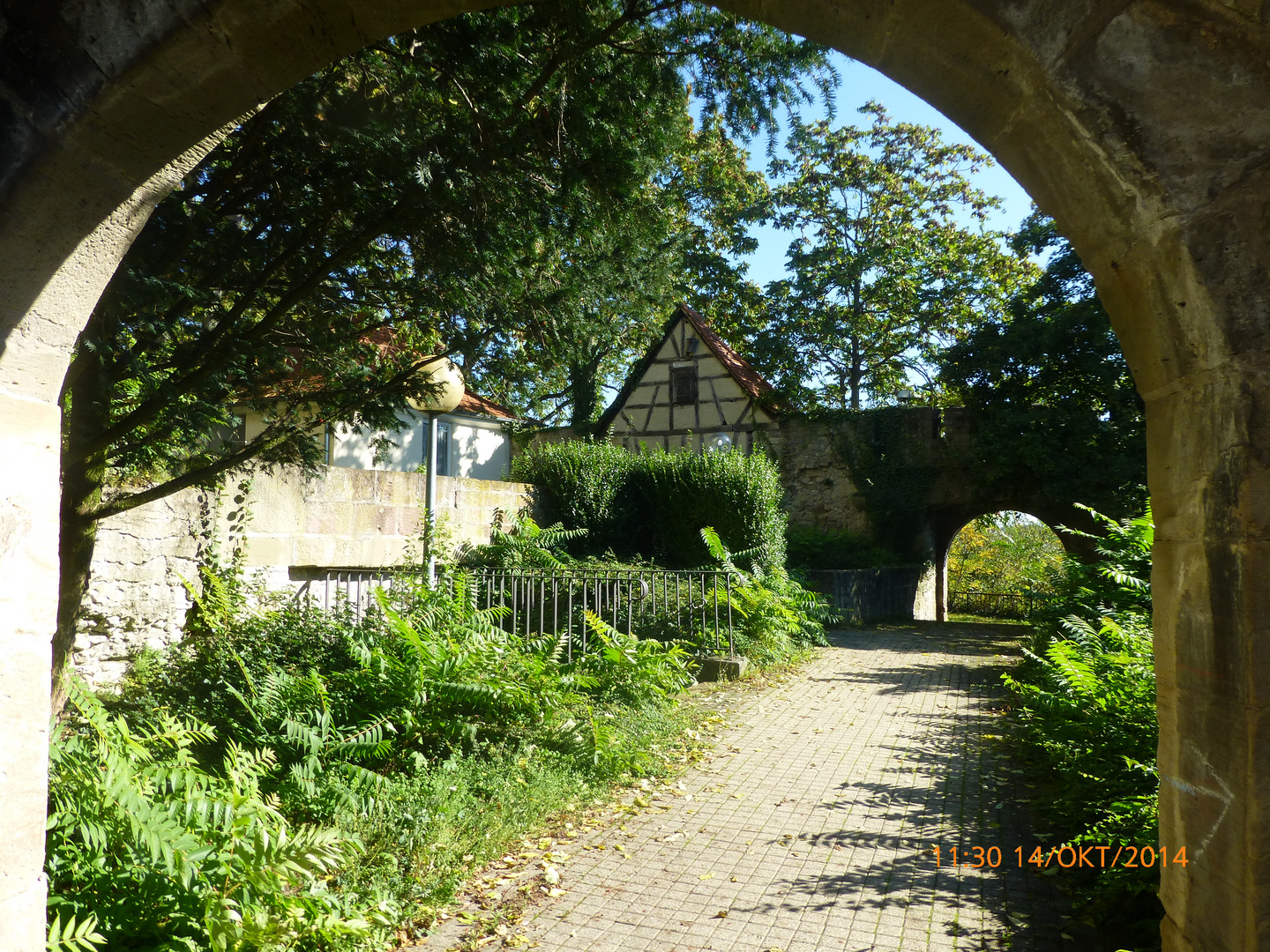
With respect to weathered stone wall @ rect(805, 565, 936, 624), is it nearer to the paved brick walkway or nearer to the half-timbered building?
the half-timbered building

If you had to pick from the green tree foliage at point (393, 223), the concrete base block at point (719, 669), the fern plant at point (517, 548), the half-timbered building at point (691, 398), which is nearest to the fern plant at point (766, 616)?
the concrete base block at point (719, 669)

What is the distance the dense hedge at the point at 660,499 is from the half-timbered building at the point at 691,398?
3.85 meters

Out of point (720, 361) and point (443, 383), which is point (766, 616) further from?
point (720, 361)

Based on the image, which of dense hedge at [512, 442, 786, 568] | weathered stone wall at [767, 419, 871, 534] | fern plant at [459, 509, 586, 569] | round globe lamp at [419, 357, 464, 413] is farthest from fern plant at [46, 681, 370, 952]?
weathered stone wall at [767, 419, 871, 534]

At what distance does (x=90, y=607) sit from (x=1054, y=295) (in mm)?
17092

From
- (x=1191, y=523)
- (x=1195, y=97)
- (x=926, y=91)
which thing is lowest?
(x=1191, y=523)

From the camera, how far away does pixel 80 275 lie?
2.11 metres

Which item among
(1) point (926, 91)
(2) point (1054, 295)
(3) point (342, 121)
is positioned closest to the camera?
(1) point (926, 91)

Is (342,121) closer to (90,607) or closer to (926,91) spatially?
(926,91)

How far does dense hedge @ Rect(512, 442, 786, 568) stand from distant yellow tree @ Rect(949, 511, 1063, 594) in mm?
11644

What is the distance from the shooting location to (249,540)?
735cm

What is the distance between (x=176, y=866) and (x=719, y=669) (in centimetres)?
707

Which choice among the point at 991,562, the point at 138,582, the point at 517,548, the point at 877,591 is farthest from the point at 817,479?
the point at 138,582

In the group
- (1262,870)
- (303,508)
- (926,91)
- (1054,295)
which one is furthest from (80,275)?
(1054,295)
